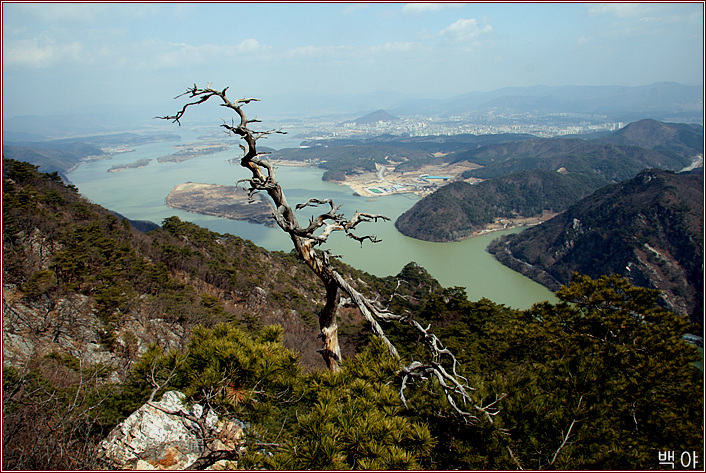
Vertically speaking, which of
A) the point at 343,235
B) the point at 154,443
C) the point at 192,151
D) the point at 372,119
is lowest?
the point at 343,235

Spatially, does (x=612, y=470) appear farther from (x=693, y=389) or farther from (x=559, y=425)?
(x=693, y=389)

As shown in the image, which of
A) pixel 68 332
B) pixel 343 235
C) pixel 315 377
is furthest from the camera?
pixel 343 235

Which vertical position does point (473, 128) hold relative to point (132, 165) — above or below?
above

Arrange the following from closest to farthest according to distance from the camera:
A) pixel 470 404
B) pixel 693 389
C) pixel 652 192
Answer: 1. pixel 470 404
2. pixel 693 389
3. pixel 652 192

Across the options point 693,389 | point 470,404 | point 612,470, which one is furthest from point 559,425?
point 693,389

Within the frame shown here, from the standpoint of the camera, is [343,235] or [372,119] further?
[372,119]

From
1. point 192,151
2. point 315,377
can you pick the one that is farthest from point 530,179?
point 192,151

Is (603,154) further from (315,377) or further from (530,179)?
(315,377)
